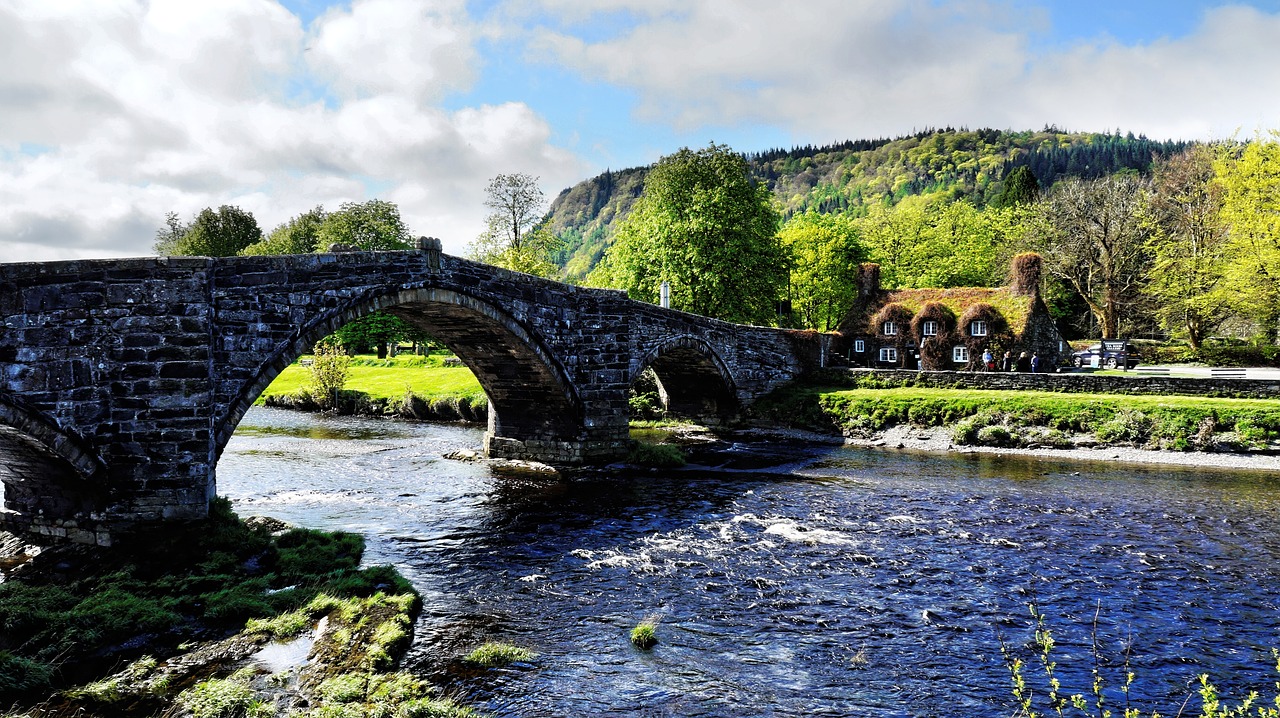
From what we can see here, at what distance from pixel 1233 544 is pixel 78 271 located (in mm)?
26501

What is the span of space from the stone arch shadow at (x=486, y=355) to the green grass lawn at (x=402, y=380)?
1276 centimetres

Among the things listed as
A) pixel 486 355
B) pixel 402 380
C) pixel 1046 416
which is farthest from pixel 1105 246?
pixel 402 380

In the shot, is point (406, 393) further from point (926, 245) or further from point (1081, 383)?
point (926, 245)

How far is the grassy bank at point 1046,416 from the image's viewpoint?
28172 mm

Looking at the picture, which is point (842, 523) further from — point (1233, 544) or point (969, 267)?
point (969, 267)

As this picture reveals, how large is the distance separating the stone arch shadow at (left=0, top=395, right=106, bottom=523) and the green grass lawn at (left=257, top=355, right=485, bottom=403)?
2592 cm

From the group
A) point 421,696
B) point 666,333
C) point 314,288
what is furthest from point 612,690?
point 666,333

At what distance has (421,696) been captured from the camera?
10.2m

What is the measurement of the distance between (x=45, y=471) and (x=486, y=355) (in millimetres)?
13997

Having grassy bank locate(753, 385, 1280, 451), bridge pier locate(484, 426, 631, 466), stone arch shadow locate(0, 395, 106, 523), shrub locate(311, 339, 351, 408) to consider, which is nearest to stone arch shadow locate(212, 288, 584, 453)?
bridge pier locate(484, 426, 631, 466)

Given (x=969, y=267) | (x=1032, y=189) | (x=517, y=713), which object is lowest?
(x=517, y=713)

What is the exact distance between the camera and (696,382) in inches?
1563

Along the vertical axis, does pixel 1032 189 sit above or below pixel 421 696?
above

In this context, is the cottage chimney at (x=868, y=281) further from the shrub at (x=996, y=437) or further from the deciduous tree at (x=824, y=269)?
the shrub at (x=996, y=437)
